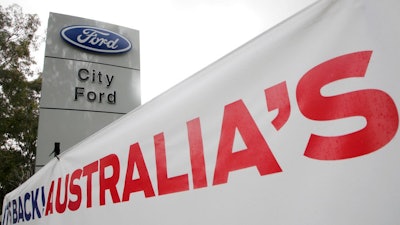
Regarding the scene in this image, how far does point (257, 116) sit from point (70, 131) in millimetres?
5690

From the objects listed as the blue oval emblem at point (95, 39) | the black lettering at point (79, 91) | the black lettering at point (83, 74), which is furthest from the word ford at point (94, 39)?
the black lettering at point (79, 91)

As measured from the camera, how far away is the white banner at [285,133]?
898mm

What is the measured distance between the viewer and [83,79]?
6.65 meters

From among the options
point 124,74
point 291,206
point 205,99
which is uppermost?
point 124,74

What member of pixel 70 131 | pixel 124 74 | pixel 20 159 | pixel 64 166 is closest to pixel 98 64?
pixel 124 74

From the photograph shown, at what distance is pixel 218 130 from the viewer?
1.29 metres

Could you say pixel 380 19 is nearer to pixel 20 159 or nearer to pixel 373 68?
pixel 373 68

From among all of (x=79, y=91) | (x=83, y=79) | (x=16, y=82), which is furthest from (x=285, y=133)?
(x=16, y=82)

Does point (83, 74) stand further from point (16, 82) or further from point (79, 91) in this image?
point (16, 82)

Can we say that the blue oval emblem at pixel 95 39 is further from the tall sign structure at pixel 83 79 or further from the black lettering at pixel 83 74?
the black lettering at pixel 83 74

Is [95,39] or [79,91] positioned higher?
[95,39]

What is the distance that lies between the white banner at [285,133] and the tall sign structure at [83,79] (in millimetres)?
4924

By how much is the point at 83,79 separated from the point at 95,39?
3.29ft

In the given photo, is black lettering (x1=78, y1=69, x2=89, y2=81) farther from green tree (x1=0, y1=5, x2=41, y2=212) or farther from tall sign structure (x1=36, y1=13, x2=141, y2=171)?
green tree (x1=0, y1=5, x2=41, y2=212)
